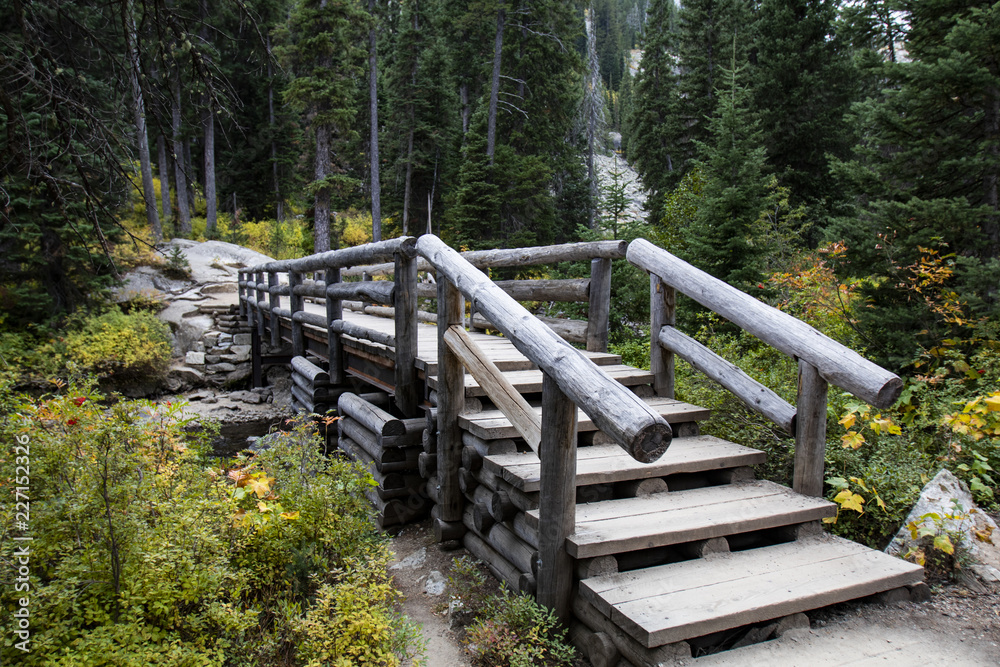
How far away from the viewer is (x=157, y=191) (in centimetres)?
2511

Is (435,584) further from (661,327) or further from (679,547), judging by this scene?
(661,327)

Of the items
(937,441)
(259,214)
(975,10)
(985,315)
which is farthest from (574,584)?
(259,214)

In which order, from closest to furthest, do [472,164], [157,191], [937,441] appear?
1. [937,441]
2. [472,164]
3. [157,191]

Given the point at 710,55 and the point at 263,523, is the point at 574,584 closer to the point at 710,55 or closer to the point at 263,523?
the point at 263,523

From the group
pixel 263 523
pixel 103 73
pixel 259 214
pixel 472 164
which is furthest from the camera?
pixel 259 214

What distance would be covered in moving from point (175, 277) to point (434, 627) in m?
A: 17.5

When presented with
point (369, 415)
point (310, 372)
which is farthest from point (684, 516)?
point (310, 372)

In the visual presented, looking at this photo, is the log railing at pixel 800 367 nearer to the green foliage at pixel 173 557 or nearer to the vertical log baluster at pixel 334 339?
the green foliage at pixel 173 557

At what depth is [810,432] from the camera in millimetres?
3529

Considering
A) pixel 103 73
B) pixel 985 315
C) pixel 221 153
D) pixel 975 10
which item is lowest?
pixel 985 315

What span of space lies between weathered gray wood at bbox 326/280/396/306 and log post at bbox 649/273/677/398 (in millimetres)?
2336

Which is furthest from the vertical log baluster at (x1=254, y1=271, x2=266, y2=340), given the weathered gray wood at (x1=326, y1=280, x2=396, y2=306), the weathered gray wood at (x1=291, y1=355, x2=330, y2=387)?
the weathered gray wood at (x1=326, y1=280, x2=396, y2=306)

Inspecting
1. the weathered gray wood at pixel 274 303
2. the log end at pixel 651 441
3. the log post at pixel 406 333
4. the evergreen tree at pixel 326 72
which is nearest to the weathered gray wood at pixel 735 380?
the log end at pixel 651 441

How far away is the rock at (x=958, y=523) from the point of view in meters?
3.29
